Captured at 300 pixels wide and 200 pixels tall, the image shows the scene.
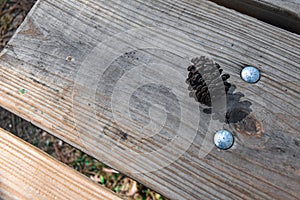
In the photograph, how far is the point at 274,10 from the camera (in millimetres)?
1145

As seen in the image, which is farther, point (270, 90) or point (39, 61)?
point (39, 61)

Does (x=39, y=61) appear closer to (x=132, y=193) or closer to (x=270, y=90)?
(x=270, y=90)

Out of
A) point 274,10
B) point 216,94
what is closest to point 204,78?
point 216,94

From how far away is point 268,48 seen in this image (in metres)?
1.07

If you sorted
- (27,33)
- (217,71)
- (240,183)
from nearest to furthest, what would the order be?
(240,183) → (217,71) → (27,33)

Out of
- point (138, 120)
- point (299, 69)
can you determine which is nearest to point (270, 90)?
point (299, 69)

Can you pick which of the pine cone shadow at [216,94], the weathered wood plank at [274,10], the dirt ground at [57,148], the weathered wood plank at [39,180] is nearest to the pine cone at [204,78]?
the pine cone shadow at [216,94]

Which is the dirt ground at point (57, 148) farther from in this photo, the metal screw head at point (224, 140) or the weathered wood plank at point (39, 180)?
the metal screw head at point (224, 140)

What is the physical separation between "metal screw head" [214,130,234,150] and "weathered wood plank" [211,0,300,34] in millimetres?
471

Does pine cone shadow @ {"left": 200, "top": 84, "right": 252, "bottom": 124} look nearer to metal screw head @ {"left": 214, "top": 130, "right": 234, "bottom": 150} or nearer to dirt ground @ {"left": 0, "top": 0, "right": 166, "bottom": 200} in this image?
metal screw head @ {"left": 214, "top": 130, "right": 234, "bottom": 150}

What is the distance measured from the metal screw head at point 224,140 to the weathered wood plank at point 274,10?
1.55 ft

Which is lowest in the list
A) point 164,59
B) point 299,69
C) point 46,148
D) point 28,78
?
point 46,148

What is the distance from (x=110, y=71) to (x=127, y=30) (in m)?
0.15

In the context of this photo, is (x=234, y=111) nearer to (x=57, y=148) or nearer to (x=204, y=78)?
(x=204, y=78)
